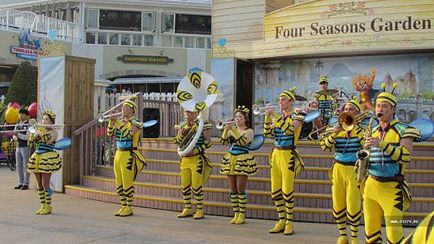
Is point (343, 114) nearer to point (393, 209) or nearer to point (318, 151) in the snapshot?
point (393, 209)

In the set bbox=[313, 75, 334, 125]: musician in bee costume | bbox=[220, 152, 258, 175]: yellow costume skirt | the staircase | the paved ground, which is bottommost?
the paved ground

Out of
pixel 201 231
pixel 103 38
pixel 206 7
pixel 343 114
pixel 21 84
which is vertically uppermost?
pixel 206 7

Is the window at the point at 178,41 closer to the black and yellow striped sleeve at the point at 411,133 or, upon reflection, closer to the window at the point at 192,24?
the window at the point at 192,24

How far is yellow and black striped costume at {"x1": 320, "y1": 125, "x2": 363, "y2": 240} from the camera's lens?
5.93 m

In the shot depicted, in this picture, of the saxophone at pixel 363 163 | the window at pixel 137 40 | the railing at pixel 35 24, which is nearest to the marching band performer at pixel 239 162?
the saxophone at pixel 363 163

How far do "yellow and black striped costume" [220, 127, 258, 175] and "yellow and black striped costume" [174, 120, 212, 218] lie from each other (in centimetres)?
47

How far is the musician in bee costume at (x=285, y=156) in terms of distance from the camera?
275 inches

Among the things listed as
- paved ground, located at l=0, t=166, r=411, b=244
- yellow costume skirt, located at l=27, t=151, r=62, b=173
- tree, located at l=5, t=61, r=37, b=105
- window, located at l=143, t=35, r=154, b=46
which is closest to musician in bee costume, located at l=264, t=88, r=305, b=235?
paved ground, located at l=0, t=166, r=411, b=244

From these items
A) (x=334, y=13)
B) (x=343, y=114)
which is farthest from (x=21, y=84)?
(x=343, y=114)

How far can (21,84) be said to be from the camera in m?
21.5

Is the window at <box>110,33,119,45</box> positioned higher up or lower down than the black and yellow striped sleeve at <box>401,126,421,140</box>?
higher up

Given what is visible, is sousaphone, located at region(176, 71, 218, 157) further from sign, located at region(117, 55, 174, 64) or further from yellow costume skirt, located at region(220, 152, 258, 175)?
sign, located at region(117, 55, 174, 64)

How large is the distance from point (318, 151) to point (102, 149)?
4.59 metres

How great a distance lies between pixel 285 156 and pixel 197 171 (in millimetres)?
1696
